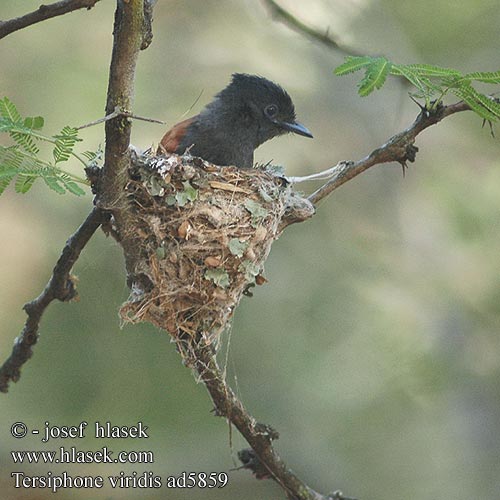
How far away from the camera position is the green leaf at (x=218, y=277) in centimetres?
452

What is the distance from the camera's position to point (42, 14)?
3.20m

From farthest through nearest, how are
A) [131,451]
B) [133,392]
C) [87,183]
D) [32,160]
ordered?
[133,392] → [131,451] → [87,183] → [32,160]

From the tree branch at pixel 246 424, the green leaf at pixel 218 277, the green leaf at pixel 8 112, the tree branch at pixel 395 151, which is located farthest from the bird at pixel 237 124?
the green leaf at pixel 8 112

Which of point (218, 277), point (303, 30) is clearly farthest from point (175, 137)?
point (218, 277)

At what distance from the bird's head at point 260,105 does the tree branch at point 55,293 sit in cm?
203

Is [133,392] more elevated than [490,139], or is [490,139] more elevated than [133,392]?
[490,139]

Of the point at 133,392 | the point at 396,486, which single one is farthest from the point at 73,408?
the point at 396,486

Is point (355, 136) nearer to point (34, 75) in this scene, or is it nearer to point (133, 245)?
point (34, 75)

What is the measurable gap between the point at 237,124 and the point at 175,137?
47 cm

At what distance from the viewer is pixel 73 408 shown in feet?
25.7

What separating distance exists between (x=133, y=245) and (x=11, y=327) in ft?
13.4

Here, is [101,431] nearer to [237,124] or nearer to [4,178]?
[237,124]

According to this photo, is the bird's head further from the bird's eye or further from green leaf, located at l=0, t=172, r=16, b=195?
green leaf, located at l=0, t=172, r=16, b=195

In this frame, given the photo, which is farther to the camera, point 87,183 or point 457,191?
point 457,191
